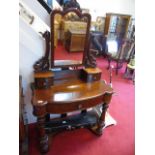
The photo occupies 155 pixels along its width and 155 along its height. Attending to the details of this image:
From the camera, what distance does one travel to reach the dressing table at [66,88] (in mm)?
1488

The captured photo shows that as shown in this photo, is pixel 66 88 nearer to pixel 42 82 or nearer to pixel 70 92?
pixel 70 92

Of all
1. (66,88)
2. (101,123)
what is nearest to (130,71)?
(101,123)

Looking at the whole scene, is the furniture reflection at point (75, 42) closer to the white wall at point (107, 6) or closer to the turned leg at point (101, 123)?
the turned leg at point (101, 123)

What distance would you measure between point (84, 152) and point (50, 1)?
178 cm

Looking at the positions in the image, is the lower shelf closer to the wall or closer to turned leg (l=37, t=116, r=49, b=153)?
turned leg (l=37, t=116, r=49, b=153)

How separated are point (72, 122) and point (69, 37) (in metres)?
0.99

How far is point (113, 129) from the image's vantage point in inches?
85.0

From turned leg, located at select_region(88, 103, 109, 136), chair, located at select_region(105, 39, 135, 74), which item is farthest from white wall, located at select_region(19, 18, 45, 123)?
chair, located at select_region(105, 39, 135, 74)

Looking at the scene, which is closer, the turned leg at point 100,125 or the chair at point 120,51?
the turned leg at point 100,125

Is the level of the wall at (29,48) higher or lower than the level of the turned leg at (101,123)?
higher

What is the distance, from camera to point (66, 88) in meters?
1.68

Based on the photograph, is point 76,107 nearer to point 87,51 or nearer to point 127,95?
point 87,51

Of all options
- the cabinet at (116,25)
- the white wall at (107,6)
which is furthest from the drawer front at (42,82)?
the cabinet at (116,25)
